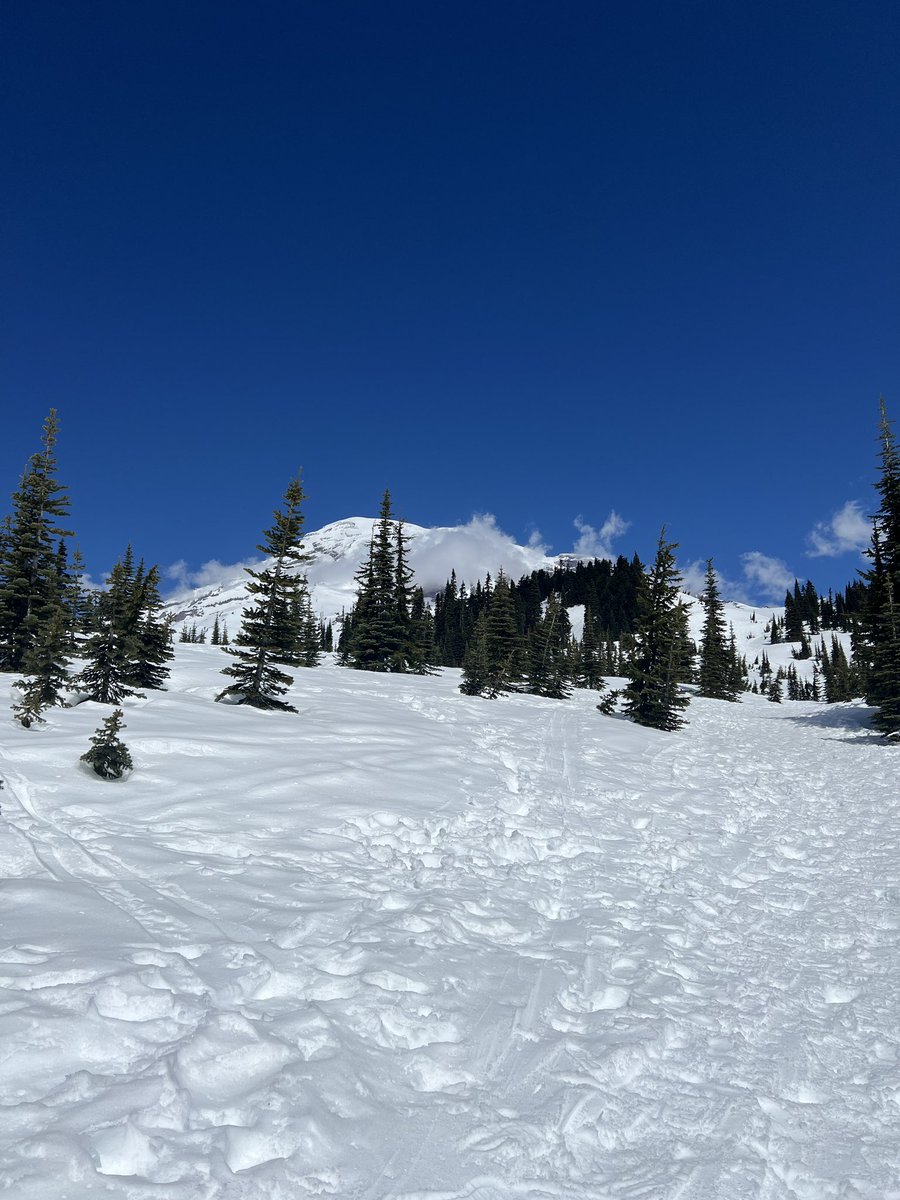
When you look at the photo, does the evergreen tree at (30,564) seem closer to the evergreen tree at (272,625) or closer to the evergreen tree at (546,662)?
the evergreen tree at (272,625)

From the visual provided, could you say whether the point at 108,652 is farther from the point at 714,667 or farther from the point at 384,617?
the point at 714,667

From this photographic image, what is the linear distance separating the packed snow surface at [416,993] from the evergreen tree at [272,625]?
736cm

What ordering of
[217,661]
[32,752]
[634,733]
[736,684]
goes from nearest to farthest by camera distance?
[32,752] → [634,733] → [217,661] → [736,684]

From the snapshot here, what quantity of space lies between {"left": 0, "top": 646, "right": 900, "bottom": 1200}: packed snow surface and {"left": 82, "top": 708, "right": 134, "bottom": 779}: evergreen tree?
8.6 inches

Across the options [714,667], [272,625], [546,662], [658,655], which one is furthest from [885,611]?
[714,667]

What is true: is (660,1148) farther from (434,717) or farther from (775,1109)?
(434,717)

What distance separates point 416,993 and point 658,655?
84.8 ft

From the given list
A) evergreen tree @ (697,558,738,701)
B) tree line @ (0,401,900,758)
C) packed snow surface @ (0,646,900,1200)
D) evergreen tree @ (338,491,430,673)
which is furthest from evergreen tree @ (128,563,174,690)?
evergreen tree @ (697,558,738,701)

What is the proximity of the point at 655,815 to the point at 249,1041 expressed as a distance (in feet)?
31.8

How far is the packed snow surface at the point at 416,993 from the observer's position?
11.3 ft

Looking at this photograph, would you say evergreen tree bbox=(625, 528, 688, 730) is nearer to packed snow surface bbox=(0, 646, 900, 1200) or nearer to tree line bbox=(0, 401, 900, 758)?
tree line bbox=(0, 401, 900, 758)

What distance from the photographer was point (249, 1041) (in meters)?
4.17

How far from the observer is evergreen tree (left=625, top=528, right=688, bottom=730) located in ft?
90.2

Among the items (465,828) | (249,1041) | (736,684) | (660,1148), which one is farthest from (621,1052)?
(736,684)
